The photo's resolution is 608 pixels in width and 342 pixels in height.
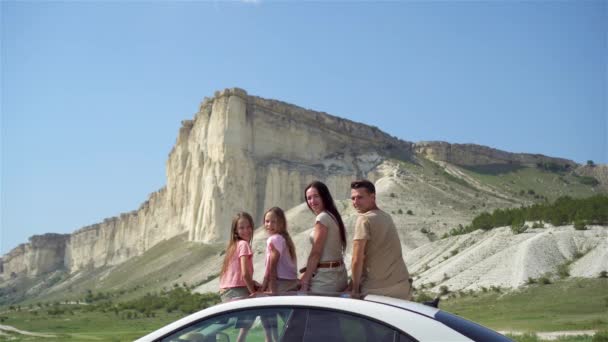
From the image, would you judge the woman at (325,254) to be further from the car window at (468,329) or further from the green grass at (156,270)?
the green grass at (156,270)

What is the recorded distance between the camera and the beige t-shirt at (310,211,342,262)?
5688mm

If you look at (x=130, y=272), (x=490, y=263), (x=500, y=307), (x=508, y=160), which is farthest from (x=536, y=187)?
(x=500, y=307)

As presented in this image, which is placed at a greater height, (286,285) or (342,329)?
(286,285)

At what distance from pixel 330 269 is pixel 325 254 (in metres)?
0.15

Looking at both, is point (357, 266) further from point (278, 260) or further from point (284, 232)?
point (284, 232)

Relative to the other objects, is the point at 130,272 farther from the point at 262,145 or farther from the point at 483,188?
the point at 483,188

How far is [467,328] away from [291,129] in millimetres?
84119

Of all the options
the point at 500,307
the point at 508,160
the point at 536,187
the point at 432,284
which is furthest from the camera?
the point at 508,160

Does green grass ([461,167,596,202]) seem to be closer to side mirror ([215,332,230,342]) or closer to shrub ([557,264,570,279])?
shrub ([557,264,570,279])

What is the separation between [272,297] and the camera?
4020mm

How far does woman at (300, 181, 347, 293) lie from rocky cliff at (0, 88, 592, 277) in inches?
2738

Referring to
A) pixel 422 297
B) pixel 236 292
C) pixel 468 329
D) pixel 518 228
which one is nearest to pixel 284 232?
pixel 236 292

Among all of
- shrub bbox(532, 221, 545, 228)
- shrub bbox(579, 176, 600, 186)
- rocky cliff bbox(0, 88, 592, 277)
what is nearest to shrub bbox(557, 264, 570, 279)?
shrub bbox(532, 221, 545, 228)

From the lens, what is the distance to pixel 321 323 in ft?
12.7
